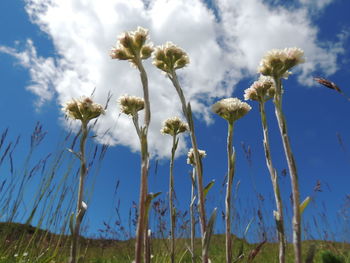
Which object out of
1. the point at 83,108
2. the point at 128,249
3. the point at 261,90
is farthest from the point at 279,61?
the point at 128,249

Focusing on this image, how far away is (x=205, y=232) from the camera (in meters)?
1.54

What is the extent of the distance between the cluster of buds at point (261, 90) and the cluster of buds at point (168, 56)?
0.50m

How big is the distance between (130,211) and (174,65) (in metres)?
3.18

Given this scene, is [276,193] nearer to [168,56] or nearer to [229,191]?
[229,191]

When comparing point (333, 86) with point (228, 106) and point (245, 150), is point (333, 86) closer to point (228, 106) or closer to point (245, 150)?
point (228, 106)

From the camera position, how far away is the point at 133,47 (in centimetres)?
180

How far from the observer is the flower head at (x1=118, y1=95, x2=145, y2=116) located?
236cm

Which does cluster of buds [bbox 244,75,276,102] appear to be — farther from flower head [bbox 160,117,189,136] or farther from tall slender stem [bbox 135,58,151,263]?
flower head [bbox 160,117,189,136]

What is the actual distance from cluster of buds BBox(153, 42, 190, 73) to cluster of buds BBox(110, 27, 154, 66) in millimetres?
114

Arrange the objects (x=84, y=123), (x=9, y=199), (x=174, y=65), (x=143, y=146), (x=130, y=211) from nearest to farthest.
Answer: (x=143, y=146), (x=174, y=65), (x=84, y=123), (x=9, y=199), (x=130, y=211)

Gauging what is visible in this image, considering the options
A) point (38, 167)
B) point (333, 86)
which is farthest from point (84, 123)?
point (38, 167)

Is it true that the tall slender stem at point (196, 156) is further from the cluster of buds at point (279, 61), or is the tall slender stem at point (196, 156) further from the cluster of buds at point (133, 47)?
the cluster of buds at point (279, 61)

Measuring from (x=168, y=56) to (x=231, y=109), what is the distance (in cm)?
57

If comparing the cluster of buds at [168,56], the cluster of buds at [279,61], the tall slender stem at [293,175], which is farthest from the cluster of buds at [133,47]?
the tall slender stem at [293,175]
